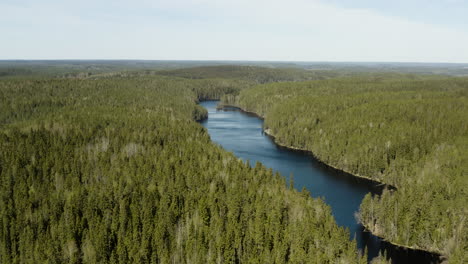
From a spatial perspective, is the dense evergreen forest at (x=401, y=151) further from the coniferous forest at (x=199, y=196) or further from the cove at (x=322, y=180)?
the cove at (x=322, y=180)

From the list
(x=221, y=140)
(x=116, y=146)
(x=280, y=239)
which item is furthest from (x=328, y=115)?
(x=280, y=239)

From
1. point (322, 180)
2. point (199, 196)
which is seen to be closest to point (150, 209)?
point (199, 196)

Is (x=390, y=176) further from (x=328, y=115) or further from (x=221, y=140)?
(x=221, y=140)

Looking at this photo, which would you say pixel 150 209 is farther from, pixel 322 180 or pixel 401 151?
pixel 401 151

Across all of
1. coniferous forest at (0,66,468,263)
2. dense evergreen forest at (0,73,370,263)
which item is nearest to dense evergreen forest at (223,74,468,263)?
coniferous forest at (0,66,468,263)

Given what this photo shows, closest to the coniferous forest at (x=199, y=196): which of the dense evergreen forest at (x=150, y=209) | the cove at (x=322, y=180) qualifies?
the dense evergreen forest at (x=150, y=209)
